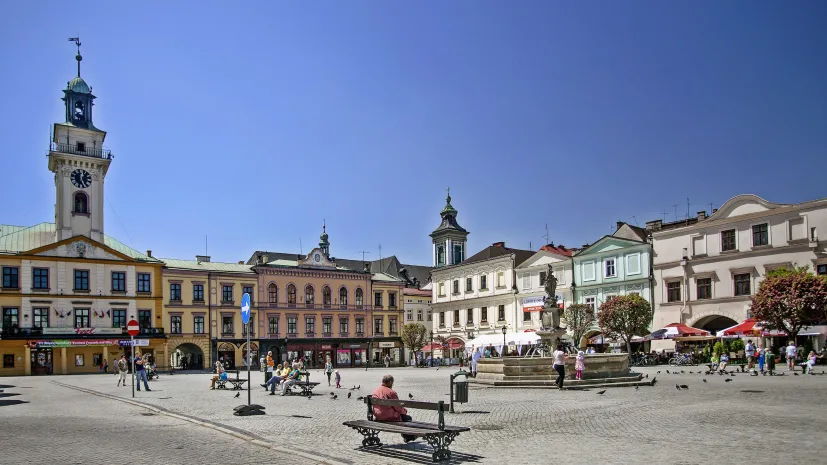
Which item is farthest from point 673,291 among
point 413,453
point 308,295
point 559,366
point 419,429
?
point 419,429

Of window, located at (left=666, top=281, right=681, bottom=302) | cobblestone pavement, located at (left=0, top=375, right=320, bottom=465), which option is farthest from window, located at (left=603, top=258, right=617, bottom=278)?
cobblestone pavement, located at (left=0, top=375, right=320, bottom=465)

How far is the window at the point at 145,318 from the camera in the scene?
196ft

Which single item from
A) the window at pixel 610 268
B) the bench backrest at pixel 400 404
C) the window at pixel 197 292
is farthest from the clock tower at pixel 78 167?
the bench backrest at pixel 400 404

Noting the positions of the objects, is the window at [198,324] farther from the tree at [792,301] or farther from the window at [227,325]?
the tree at [792,301]

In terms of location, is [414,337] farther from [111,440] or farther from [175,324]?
[111,440]

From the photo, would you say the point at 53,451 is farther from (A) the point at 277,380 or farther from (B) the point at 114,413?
(A) the point at 277,380

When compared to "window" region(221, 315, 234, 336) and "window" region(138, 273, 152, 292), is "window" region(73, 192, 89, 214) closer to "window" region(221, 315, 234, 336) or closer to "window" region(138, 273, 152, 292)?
"window" region(138, 273, 152, 292)

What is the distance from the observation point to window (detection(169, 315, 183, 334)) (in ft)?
203

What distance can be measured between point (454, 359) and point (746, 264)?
28513mm

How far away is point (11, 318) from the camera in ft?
176

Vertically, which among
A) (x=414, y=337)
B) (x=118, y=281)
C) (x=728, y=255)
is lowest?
(x=414, y=337)

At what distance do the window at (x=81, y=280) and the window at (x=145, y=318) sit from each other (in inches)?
194

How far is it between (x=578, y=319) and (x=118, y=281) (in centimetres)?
3784

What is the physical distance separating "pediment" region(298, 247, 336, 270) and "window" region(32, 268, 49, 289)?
76.0 ft
